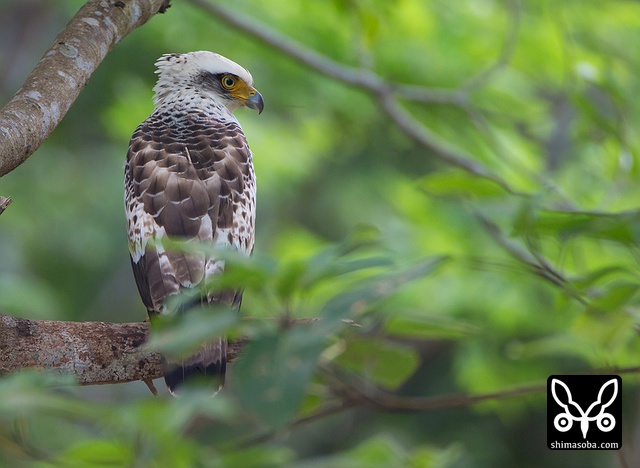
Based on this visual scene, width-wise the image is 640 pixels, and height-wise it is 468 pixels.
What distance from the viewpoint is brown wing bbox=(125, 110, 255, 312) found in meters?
3.11

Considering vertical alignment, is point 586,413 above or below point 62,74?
below

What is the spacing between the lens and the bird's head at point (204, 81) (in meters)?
3.46

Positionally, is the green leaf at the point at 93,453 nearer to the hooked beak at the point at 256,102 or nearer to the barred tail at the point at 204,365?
the barred tail at the point at 204,365

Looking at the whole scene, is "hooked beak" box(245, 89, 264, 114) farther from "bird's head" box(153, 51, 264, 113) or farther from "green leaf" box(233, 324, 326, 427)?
"green leaf" box(233, 324, 326, 427)

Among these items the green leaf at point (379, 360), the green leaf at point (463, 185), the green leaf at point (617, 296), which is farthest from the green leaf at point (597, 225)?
the green leaf at point (379, 360)

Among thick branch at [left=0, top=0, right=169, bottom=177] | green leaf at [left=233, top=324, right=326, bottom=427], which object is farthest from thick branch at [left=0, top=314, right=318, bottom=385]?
green leaf at [left=233, top=324, right=326, bottom=427]

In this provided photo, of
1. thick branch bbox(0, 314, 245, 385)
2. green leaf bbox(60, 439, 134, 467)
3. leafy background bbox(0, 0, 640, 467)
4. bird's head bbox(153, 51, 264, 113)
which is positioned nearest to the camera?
leafy background bbox(0, 0, 640, 467)

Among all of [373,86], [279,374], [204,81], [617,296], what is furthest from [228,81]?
[279,374]

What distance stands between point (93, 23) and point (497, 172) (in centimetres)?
421

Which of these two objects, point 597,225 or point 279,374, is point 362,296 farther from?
point 597,225

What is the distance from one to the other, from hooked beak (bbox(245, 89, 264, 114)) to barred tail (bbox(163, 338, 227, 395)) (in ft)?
3.37

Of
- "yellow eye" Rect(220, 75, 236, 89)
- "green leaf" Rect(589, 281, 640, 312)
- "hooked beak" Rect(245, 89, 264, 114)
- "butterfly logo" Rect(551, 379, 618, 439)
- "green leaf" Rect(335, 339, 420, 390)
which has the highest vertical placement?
"yellow eye" Rect(220, 75, 236, 89)

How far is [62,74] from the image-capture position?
9.50ft

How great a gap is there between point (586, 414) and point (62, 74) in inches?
93.7
